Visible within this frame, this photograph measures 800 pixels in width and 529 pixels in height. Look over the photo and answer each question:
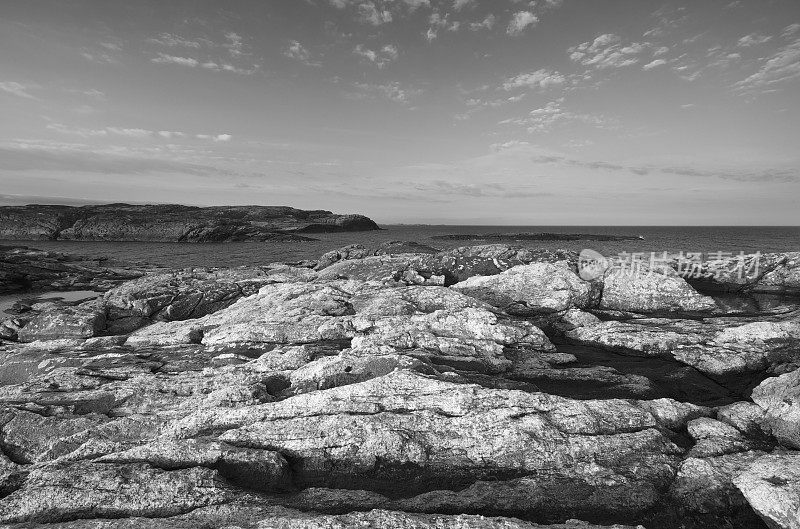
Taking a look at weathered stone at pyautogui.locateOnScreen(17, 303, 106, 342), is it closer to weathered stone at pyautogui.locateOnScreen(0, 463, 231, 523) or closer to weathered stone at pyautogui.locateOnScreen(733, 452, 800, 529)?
weathered stone at pyautogui.locateOnScreen(0, 463, 231, 523)

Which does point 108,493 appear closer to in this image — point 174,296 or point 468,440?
point 468,440

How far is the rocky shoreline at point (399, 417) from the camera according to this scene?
832 cm

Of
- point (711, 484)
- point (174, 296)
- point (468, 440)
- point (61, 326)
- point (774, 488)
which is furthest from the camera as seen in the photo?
point (174, 296)

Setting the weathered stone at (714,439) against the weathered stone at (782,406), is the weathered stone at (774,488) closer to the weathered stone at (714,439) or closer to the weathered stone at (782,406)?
the weathered stone at (714,439)

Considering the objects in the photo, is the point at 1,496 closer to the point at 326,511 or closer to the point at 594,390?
the point at 326,511

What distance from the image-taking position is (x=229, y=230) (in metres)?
156

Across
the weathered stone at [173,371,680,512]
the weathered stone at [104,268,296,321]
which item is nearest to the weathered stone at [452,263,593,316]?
the weathered stone at [173,371,680,512]

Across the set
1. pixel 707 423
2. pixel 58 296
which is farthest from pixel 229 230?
pixel 707 423

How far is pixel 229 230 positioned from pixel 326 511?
16408cm

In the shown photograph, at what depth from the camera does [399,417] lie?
11336 millimetres

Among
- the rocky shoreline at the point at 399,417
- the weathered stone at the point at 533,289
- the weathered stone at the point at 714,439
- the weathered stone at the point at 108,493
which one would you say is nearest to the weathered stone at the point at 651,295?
the rocky shoreline at the point at 399,417
